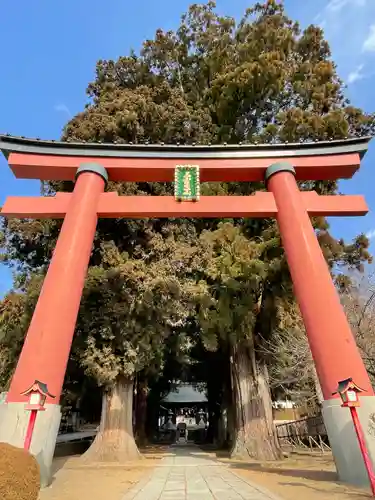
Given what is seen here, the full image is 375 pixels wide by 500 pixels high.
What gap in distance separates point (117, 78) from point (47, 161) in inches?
298

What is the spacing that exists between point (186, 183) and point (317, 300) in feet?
12.1

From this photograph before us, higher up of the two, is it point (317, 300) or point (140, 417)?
point (140, 417)

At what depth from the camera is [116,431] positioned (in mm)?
10008

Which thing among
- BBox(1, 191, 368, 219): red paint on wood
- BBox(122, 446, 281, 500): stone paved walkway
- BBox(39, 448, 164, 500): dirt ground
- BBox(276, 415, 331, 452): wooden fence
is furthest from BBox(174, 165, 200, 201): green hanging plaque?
BBox(276, 415, 331, 452): wooden fence

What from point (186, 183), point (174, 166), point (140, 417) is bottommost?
point (140, 417)

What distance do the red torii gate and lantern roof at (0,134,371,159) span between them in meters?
0.02

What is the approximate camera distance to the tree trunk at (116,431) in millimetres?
9656

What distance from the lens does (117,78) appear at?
47.2 feet

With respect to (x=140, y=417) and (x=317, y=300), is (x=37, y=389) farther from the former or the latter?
(x=140, y=417)

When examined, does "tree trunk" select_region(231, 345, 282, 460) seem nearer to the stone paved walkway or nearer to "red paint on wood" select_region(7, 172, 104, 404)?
the stone paved walkway

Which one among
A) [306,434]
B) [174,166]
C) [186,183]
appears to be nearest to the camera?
[186,183]

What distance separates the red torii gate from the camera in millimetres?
5809

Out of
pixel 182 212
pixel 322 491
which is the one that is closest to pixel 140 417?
pixel 182 212

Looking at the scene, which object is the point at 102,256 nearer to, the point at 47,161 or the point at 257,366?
the point at 47,161
